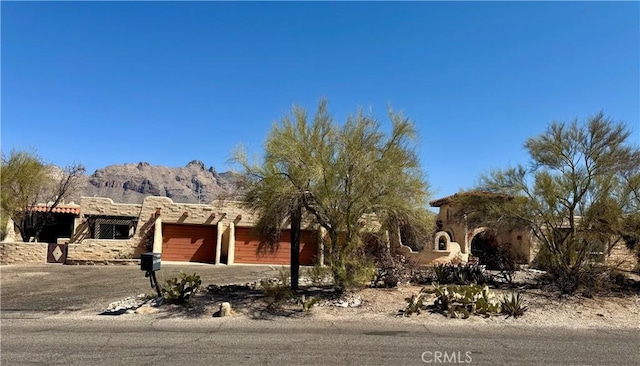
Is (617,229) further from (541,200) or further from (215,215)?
(215,215)

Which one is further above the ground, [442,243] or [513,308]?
[442,243]

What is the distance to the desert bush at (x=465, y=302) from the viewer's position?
11.6 metres

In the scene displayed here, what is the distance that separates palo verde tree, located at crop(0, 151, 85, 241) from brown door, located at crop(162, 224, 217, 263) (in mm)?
7313

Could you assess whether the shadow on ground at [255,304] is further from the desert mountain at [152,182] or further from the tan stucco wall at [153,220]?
the desert mountain at [152,182]

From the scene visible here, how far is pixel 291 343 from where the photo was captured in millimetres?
8711

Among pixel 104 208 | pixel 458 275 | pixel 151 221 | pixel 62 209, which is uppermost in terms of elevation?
pixel 62 209

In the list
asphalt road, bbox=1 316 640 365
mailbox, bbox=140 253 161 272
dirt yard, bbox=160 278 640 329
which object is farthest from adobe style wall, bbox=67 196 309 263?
asphalt road, bbox=1 316 640 365

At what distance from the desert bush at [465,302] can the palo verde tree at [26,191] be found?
74.8 feet

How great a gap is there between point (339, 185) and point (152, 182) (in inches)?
4222

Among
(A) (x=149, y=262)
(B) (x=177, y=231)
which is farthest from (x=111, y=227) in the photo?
(A) (x=149, y=262)

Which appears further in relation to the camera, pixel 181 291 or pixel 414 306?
pixel 181 291

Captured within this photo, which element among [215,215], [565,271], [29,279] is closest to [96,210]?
[215,215]

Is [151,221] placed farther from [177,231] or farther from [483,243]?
[483,243]

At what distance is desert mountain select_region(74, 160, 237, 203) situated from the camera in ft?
331
